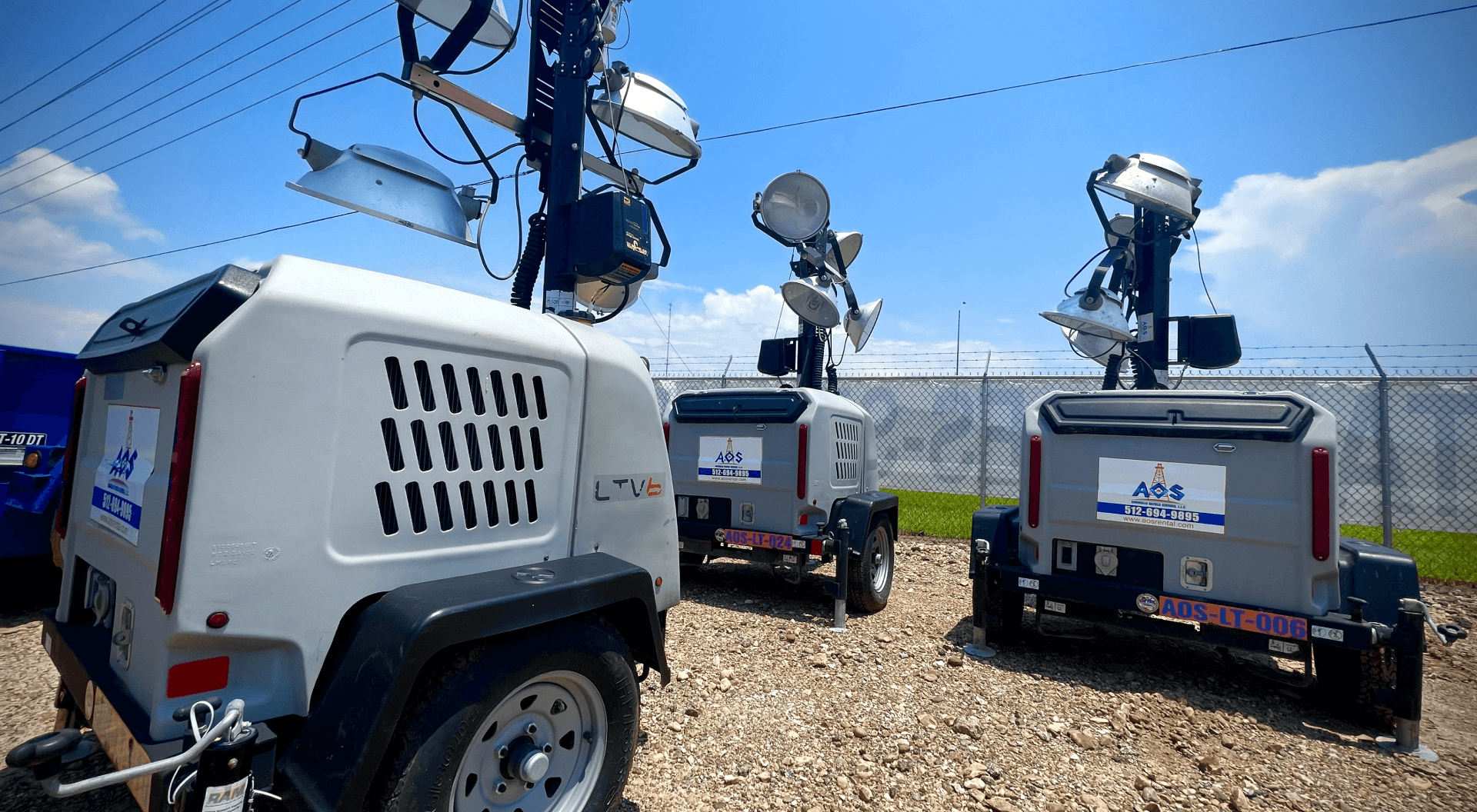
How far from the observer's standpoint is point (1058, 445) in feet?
15.4

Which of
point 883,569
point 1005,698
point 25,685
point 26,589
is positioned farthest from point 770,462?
point 26,589

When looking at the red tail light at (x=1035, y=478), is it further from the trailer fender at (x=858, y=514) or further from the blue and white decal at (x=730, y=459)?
the blue and white decal at (x=730, y=459)

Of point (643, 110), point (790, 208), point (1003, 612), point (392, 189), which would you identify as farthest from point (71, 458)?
point (790, 208)

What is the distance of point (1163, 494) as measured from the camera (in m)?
4.35

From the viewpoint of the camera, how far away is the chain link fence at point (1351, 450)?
26.3ft

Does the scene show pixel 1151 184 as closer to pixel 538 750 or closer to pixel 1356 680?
pixel 1356 680

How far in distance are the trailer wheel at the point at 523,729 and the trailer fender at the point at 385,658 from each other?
73mm

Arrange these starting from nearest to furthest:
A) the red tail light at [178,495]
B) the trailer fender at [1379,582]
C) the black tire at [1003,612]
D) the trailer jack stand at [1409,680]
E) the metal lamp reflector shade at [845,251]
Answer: the red tail light at [178,495] < the trailer jack stand at [1409,680] < the trailer fender at [1379,582] < the black tire at [1003,612] < the metal lamp reflector shade at [845,251]

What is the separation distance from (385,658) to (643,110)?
3.89 meters

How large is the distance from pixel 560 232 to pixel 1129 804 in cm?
432

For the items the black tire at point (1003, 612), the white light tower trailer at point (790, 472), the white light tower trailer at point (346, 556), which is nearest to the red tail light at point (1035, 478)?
the black tire at point (1003, 612)

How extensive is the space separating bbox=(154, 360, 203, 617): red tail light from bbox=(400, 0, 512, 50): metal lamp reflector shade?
304 cm

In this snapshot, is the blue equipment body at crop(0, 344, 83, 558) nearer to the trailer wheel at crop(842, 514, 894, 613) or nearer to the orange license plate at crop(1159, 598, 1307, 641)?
the trailer wheel at crop(842, 514, 894, 613)

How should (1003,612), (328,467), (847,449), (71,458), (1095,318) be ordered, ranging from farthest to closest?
1. (847,449)
2. (1095,318)
3. (1003,612)
4. (71,458)
5. (328,467)
